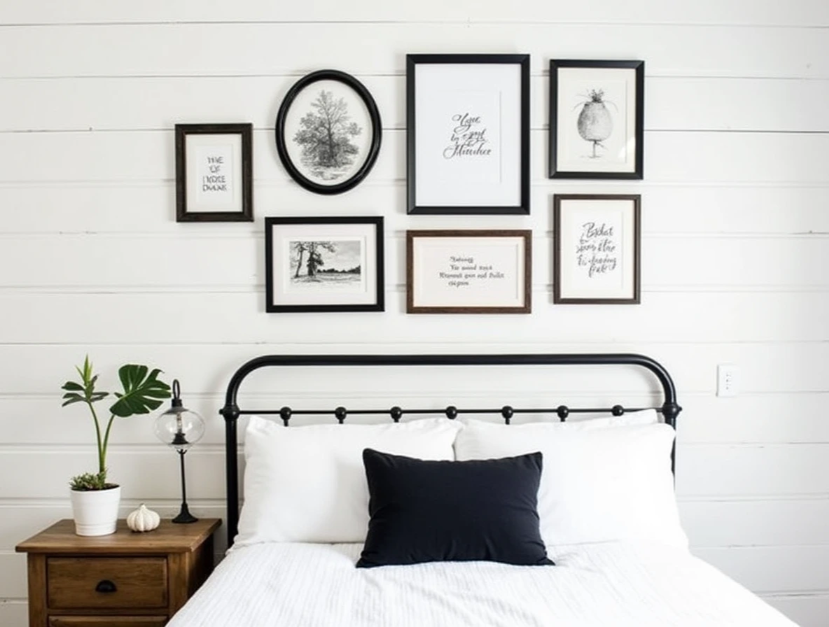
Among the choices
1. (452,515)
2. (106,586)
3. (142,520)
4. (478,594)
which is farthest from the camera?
(142,520)

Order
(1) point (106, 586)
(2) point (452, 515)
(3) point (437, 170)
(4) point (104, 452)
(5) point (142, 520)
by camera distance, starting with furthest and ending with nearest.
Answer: (3) point (437, 170), (4) point (104, 452), (5) point (142, 520), (1) point (106, 586), (2) point (452, 515)

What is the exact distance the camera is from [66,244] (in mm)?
2748

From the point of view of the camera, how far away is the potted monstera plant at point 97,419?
249 centimetres

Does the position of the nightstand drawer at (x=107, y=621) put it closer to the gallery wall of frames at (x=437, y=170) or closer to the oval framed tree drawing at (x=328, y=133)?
the gallery wall of frames at (x=437, y=170)

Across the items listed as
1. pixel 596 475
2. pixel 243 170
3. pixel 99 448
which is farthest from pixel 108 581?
pixel 596 475

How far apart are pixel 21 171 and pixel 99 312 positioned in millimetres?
539

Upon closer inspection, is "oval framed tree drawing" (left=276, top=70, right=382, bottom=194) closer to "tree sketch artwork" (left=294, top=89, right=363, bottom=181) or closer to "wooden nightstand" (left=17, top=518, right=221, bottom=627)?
"tree sketch artwork" (left=294, top=89, right=363, bottom=181)

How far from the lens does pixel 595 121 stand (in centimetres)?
276

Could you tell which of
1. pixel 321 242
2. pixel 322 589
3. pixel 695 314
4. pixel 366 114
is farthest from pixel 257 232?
pixel 695 314

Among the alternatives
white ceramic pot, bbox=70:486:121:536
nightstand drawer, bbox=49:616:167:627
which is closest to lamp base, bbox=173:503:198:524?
white ceramic pot, bbox=70:486:121:536

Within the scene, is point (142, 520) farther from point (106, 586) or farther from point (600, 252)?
point (600, 252)

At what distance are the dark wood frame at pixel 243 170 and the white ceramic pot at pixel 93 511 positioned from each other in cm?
92

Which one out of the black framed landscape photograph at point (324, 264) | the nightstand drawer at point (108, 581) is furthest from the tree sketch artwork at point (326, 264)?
the nightstand drawer at point (108, 581)

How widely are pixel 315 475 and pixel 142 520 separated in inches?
22.6
